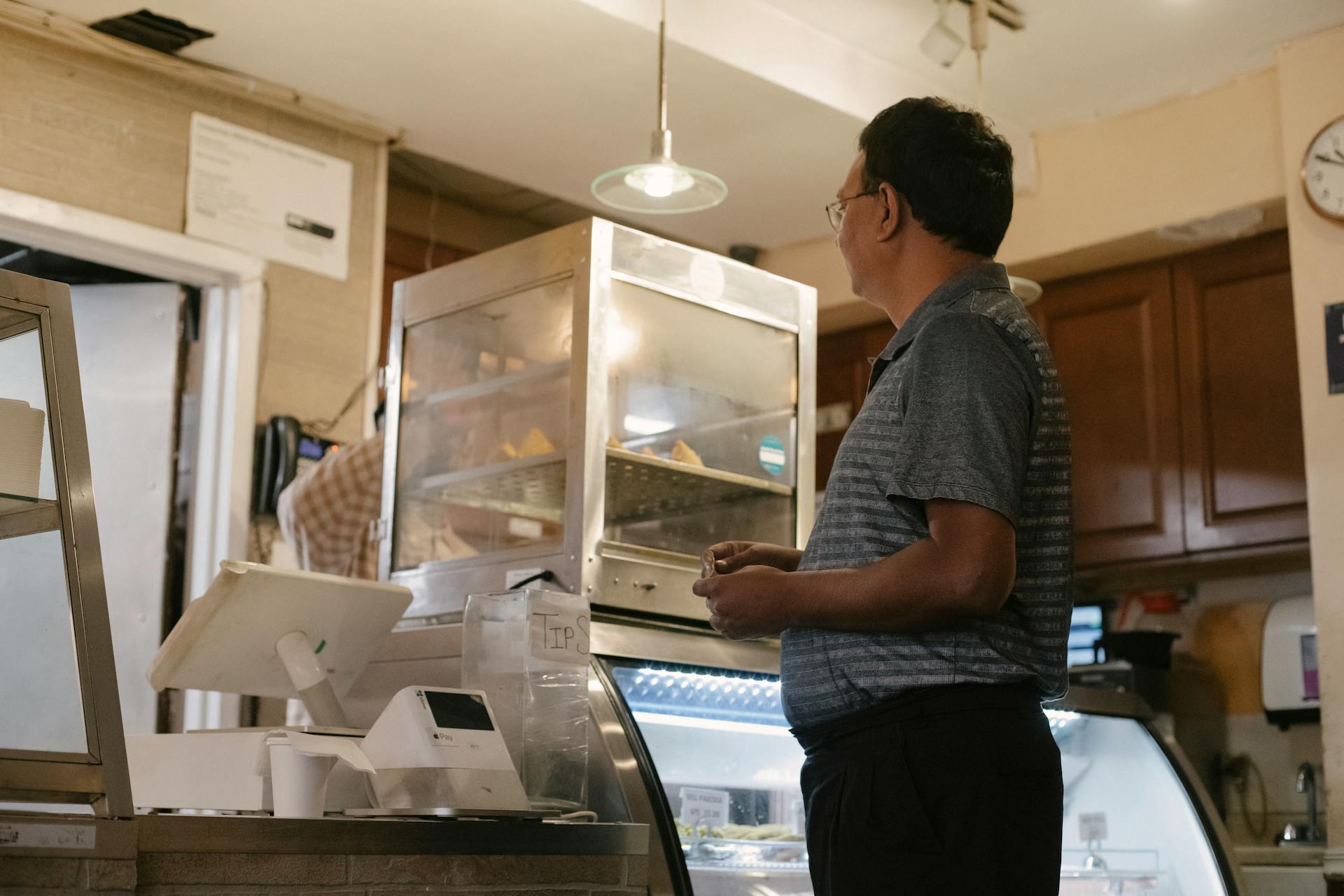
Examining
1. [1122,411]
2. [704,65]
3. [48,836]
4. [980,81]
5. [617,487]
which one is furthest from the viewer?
[1122,411]

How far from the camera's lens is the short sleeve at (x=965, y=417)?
1406mm

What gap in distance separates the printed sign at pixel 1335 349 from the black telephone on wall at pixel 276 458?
2.75m

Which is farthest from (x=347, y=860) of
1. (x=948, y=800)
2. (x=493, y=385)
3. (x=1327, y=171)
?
(x=1327, y=171)

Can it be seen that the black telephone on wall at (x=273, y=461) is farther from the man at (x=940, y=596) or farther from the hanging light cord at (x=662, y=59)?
the man at (x=940, y=596)

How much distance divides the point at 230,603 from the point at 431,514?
94cm

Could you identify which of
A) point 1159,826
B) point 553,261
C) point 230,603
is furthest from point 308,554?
point 1159,826

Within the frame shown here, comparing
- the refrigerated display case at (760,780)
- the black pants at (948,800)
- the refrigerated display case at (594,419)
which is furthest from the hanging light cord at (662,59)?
the black pants at (948,800)

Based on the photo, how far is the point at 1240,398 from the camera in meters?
4.32

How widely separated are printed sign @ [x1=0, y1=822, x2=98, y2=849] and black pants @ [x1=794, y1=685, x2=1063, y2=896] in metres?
0.76

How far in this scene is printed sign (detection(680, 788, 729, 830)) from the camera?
96.0 inches

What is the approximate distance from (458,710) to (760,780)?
0.88 m

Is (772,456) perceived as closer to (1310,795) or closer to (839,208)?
(839,208)

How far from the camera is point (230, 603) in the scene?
2.07 m

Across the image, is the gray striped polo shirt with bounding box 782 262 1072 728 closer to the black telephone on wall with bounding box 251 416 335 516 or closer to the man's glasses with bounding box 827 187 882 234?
the man's glasses with bounding box 827 187 882 234
